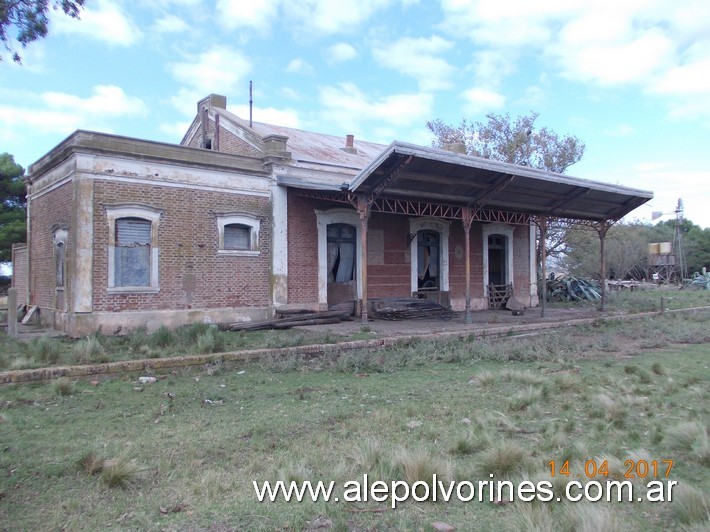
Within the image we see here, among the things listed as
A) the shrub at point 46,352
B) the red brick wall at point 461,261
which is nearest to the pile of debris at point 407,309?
the red brick wall at point 461,261

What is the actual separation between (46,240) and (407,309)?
421 inches

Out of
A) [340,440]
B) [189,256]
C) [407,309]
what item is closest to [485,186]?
[407,309]

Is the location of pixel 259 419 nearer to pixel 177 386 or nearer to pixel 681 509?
pixel 177 386

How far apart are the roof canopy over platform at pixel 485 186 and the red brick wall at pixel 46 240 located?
712cm

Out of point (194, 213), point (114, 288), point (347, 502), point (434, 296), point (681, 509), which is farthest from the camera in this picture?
point (434, 296)

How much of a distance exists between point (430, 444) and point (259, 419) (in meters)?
2.07

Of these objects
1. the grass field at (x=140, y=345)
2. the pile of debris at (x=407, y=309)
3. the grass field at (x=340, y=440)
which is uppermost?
the pile of debris at (x=407, y=309)

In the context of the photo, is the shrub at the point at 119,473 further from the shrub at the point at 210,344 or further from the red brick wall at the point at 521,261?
the red brick wall at the point at 521,261

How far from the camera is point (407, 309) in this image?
16.7m

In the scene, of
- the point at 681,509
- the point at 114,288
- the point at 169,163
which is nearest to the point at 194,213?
the point at 169,163

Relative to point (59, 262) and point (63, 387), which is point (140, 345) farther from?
point (59, 262)

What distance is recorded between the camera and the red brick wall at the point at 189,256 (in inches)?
499

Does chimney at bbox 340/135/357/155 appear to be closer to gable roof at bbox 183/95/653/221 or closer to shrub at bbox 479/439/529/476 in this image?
gable roof at bbox 183/95/653/221

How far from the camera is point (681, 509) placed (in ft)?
10.7
